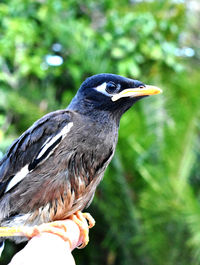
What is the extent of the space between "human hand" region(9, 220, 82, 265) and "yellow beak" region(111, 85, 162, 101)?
0.83m

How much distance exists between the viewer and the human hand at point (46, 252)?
1712 mm

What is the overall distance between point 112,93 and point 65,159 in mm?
476

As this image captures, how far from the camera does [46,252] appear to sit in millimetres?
1791

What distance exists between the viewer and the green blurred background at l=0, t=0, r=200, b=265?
4.47 metres

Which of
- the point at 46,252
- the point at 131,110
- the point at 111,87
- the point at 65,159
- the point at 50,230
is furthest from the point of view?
the point at 131,110

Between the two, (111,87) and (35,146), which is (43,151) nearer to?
(35,146)

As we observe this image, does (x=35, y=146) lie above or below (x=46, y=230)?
above

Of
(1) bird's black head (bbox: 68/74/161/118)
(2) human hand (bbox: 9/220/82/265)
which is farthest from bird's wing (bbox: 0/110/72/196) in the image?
(2) human hand (bbox: 9/220/82/265)

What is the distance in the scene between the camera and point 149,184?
4.49m

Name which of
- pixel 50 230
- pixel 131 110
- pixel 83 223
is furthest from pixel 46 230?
pixel 131 110

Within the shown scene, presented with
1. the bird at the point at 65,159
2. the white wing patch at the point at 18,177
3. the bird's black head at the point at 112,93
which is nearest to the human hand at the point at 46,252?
the bird at the point at 65,159

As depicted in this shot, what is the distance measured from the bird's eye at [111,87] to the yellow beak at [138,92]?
3 centimetres

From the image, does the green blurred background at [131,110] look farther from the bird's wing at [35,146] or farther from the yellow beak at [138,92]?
the yellow beak at [138,92]

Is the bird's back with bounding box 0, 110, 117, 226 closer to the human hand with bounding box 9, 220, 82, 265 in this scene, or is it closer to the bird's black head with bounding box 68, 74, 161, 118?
the bird's black head with bounding box 68, 74, 161, 118
